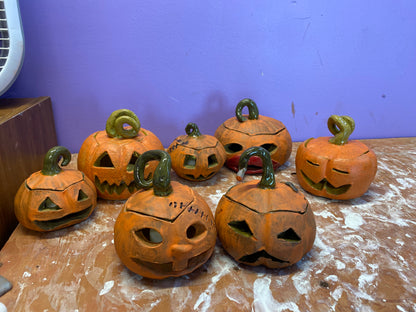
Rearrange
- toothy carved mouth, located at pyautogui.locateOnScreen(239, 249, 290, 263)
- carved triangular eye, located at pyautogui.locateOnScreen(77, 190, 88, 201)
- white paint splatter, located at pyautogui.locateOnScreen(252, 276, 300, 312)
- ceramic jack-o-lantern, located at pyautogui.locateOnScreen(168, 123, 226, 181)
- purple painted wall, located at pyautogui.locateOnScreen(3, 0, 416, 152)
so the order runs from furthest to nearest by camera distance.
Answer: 1. purple painted wall, located at pyautogui.locateOnScreen(3, 0, 416, 152)
2. ceramic jack-o-lantern, located at pyautogui.locateOnScreen(168, 123, 226, 181)
3. carved triangular eye, located at pyautogui.locateOnScreen(77, 190, 88, 201)
4. toothy carved mouth, located at pyautogui.locateOnScreen(239, 249, 290, 263)
5. white paint splatter, located at pyautogui.locateOnScreen(252, 276, 300, 312)

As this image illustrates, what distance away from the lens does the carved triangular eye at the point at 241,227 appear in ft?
3.85

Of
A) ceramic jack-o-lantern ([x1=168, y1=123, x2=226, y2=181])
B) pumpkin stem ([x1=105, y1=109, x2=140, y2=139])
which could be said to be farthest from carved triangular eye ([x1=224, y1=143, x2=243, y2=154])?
pumpkin stem ([x1=105, y1=109, x2=140, y2=139])

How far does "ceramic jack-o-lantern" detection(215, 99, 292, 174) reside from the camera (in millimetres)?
1908

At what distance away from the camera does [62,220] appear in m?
1.45

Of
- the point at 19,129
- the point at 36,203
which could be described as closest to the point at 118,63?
the point at 19,129

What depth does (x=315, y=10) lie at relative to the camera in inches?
87.0

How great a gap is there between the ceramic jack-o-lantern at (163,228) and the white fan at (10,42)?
1143 millimetres

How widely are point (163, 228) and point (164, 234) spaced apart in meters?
0.02

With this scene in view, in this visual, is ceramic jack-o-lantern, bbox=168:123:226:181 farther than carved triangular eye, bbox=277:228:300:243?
Yes

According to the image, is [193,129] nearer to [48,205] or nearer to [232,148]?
[232,148]

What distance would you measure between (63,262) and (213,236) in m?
0.64

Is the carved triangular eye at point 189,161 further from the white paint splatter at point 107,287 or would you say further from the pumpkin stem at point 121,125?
the white paint splatter at point 107,287

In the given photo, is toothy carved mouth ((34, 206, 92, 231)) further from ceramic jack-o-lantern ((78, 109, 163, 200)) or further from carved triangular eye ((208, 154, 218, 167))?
carved triangular eye ((208, 154, 218, 167))

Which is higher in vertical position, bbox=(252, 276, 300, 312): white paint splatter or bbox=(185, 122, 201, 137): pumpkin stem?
bbox=(185, 122, 201, 137): pumpkin stem
